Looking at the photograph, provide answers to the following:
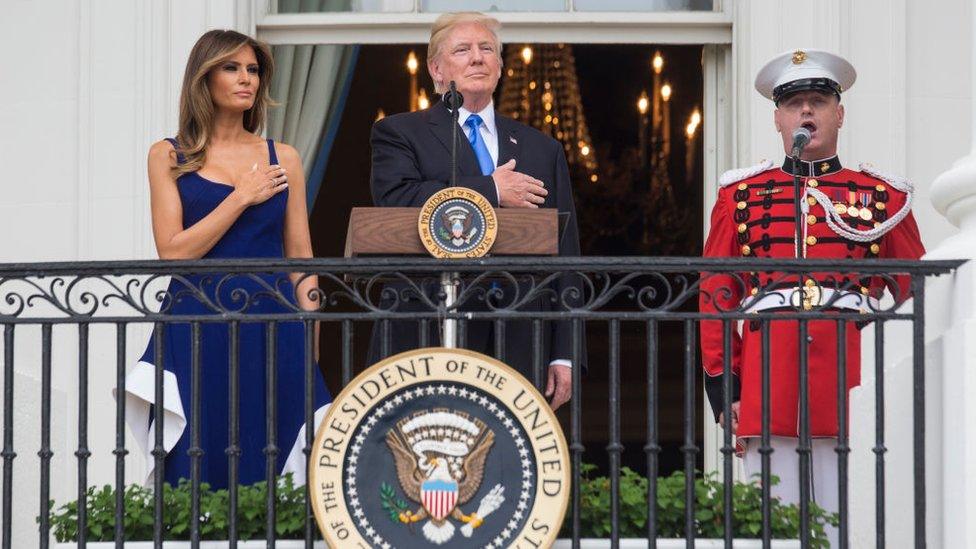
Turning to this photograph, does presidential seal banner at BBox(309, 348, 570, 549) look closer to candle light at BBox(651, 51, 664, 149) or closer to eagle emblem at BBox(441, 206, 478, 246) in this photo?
eagle emblem at BBox(441, 206, 478, 246)

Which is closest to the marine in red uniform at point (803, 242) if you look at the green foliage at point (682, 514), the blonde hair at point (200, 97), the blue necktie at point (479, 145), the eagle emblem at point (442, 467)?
the green foliage at point (682, 514)

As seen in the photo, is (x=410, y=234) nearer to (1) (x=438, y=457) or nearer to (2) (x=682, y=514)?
(1) (x=438, y=457)

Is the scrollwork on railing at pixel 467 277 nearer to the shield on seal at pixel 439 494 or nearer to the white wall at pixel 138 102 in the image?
the shield on seal at pixel 439 494

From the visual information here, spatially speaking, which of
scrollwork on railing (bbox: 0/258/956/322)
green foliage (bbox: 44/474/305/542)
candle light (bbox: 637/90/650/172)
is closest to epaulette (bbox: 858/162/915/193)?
scrollwork on railing (bbox: 0/258/956/322)

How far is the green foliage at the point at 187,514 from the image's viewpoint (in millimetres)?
6148

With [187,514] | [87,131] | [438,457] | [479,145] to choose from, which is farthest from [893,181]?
[87,131]

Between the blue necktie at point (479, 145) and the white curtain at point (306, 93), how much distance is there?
74.3 inches

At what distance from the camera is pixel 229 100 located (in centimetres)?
696

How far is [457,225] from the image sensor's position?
609 centimetres

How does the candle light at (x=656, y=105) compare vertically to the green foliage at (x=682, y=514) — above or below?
above

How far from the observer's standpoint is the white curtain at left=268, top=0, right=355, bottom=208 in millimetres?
9000

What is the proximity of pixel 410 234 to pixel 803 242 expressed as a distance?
1524 millimetres

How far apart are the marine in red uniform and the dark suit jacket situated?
518 millimetres

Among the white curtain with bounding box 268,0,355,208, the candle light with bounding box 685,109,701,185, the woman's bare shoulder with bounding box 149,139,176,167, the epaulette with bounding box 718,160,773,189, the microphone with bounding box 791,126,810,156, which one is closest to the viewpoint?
the microphone with bounding box 791,126,810,156
